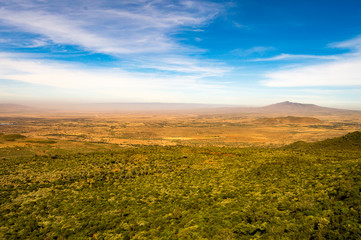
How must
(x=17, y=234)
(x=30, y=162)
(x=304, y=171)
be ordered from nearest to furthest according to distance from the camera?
(x=17, y=234)
(x=304, y=171)
(x=30, y=162)

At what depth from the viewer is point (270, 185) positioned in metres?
13.5

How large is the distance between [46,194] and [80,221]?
5.65 m

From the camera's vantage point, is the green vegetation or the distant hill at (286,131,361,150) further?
the distant hill at (286,131,361,150)

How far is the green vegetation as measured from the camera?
8484 mm

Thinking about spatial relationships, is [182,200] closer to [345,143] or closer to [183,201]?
[183,201]

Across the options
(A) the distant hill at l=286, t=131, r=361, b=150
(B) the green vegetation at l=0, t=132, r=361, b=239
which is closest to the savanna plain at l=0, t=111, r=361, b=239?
(B) the green vegetation at l=0, t=132, r=361, b=239

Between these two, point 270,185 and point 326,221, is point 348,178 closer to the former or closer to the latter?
point 270,185

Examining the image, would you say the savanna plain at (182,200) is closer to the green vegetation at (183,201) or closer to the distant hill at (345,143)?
the green vegetation at (183,201)

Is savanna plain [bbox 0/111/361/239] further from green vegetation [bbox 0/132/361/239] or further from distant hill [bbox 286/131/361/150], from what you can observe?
distant hill [bbox 286/131/361/150]

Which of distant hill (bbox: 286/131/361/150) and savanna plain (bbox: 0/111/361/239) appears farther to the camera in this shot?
distant hill (bbox: 286/131/361/150)

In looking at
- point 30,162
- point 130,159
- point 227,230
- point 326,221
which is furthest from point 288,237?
point 30,162

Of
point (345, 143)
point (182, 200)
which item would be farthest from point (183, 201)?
point (345, 143)

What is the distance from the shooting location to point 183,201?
481 inches

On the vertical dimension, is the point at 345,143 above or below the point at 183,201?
above
